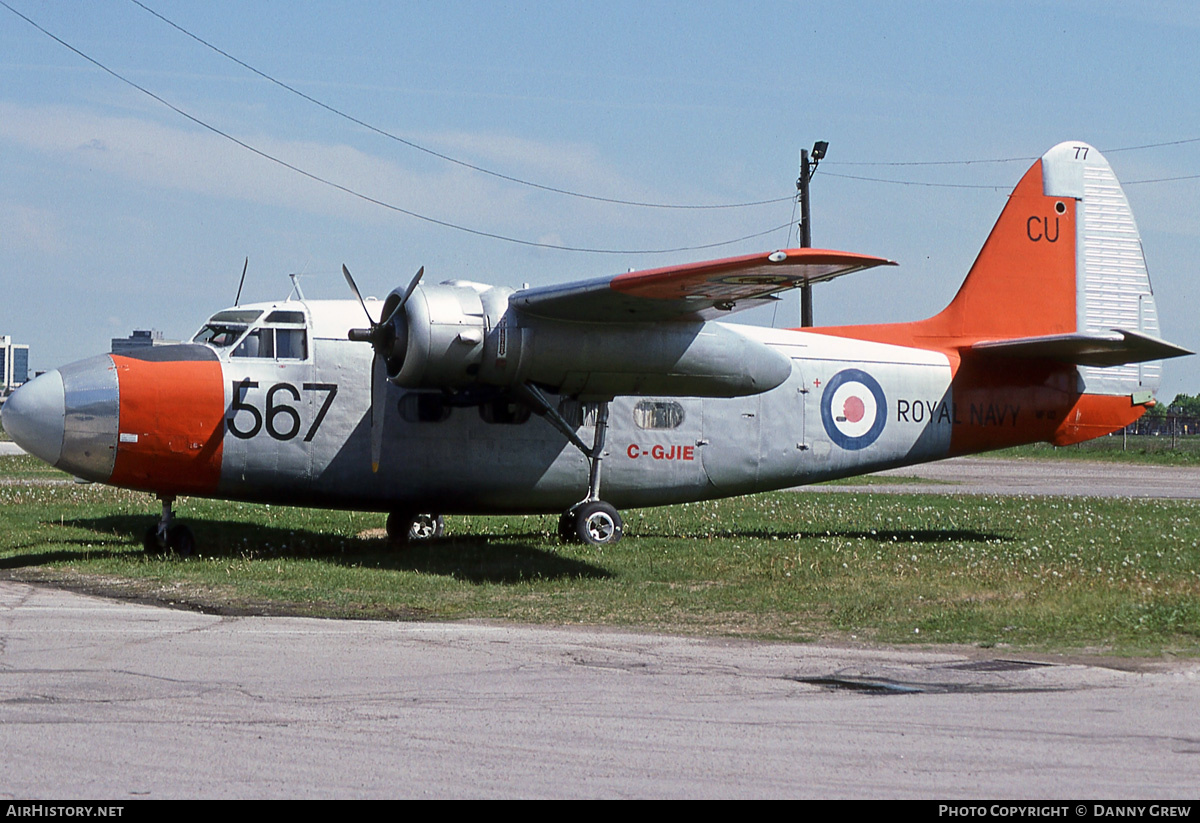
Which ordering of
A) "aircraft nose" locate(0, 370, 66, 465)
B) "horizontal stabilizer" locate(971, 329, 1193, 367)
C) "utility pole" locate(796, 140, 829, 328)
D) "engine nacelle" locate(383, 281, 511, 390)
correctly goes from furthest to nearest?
"utility pole" locate(796, 140, 829, 328), "horizontal stabilizer" locate(971, 329, 1193, 367), "engine nacelle" locate(383, 281, 511, 390), "aircraft nose" locate(0, 370, 66, 465)

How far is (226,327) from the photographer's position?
1611 cm

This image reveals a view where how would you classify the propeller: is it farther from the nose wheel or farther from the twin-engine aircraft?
the nose wheel

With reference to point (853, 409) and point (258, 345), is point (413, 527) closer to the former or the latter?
point (258, 345)

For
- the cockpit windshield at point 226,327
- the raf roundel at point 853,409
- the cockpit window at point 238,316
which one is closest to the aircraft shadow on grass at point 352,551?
the cockpit windshield at point 226,327

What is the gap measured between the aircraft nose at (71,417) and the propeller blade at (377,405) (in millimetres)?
3202

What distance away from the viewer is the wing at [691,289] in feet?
42.5

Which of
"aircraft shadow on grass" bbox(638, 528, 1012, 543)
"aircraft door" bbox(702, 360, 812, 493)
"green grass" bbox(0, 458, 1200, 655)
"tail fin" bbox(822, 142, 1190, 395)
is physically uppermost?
"tail fin" bbox(822, 142, 1190, 395)

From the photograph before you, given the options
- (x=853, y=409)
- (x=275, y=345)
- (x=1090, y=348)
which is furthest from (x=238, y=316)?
(x=1090, y=348)

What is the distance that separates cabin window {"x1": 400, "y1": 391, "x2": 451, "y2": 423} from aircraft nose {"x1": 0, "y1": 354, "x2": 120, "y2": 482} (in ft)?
12.1

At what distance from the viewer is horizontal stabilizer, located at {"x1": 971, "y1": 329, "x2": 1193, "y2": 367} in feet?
58.6

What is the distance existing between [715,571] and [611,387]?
115 inches

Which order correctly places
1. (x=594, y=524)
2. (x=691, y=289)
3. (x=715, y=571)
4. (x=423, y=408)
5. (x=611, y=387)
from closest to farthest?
(x=691, y=289) → (x=715, y=571) → (x=611, y=387) → (x=423, y=408) → (x=594, y=524)

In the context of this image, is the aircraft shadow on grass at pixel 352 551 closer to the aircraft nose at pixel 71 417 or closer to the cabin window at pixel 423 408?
the aircraft nose at pixel 71 417

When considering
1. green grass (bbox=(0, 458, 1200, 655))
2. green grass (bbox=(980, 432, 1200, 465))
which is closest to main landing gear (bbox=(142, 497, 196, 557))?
green grass (bbox=(0, 458, 1200, 655))
